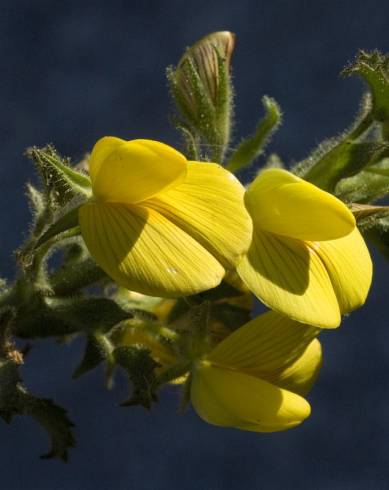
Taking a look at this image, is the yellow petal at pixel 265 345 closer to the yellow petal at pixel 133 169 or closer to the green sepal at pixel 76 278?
the green sepal at pixel 76 278

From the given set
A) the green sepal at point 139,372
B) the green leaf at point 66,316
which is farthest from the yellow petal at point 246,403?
the green leaf at point 66,316

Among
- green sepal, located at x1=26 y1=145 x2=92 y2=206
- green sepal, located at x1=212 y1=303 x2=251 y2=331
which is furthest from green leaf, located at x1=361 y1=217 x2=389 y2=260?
green sepal, located at x1=26 y1=145 x2=92 y2=206

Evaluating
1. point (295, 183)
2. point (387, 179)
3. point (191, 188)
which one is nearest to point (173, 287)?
point (191, 188)

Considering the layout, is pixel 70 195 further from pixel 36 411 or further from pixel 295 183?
pixel 36 411

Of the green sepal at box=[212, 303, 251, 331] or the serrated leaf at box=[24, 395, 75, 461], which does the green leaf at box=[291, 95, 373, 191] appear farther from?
the serrated leaf at box=[24, 395, 75, 461]

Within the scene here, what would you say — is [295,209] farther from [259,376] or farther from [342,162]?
[259,376]

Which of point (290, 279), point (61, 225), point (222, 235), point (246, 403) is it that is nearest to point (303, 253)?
point (290, 279)
